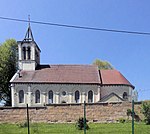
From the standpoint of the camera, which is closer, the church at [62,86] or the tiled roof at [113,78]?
the church at [62,86]

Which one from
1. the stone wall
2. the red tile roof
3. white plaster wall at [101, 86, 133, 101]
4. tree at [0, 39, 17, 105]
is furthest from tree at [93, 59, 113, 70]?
the stone wall

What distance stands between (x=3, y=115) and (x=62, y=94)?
1352 cm

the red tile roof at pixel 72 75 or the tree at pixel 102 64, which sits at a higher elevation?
the tree at pixel 102 64

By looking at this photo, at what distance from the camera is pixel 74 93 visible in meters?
31.4

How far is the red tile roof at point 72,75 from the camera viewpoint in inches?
1231

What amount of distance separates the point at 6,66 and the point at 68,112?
62.9 ft

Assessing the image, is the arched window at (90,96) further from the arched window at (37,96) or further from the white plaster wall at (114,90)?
the arched window at (37,96)

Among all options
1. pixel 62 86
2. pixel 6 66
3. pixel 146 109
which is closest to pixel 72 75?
pixel 62 86

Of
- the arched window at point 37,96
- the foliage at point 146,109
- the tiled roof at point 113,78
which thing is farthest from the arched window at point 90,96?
the foliage at point 146,109

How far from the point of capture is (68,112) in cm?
1898

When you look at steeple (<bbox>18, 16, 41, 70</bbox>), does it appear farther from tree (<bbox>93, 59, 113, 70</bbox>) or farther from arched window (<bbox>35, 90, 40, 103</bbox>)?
tree (<bbox>93, 59, 113, 70</bbox>)

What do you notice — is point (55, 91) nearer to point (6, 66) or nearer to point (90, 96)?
point (90, 96)

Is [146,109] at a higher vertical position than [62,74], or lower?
lower

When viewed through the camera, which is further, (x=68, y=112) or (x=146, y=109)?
(x=68, y=112)
